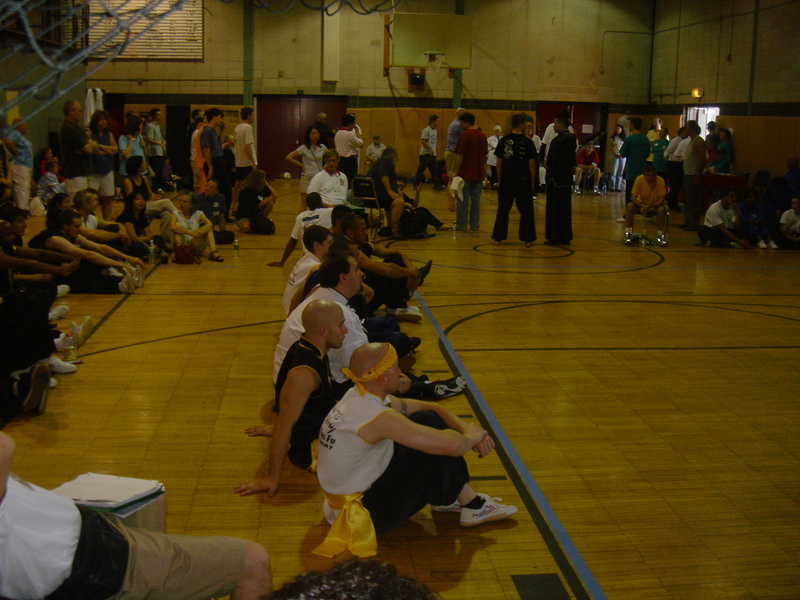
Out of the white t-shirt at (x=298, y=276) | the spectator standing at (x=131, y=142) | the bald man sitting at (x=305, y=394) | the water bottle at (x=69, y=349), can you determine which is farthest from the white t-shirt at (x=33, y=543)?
the spectator standing at (x=131, y=142)

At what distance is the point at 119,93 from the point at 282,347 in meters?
19.2

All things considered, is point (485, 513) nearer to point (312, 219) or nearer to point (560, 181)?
point (312, 219)

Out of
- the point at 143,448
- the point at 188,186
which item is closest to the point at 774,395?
the point at 143,448

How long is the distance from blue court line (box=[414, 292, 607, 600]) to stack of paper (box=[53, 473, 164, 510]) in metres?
1.64

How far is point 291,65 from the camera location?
2212cm

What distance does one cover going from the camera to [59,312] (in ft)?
A: 23.0

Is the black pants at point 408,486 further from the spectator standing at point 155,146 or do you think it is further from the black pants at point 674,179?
the spectator standing at point 155,146

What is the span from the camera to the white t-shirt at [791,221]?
1170 centimetres

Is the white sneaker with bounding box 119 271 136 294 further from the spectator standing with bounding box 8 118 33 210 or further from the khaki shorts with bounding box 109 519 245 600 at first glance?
the khaki shorts with bounding box 109 519 245 600

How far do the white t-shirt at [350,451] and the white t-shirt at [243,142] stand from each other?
33.5ft

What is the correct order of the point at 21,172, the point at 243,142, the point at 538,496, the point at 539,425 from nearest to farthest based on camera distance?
the point at 538,496 → the point at 539,425 → the point at 21,172 → the point at 243,142

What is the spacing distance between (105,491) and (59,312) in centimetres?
476

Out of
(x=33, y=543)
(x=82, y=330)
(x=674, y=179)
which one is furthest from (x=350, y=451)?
(x=674, y=179)

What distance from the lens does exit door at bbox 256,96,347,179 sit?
22.4 m
